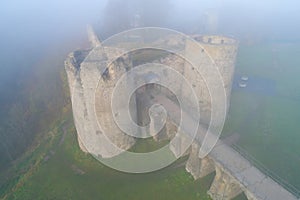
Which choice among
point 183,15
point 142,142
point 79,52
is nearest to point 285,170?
point 142,142

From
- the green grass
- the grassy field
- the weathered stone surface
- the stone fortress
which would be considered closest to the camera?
the stone fortress

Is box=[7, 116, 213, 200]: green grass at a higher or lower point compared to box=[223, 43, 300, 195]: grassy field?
lower

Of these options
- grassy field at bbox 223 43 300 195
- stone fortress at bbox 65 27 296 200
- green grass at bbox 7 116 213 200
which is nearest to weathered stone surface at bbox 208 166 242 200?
stone fortress at bbox 65 27 296 200

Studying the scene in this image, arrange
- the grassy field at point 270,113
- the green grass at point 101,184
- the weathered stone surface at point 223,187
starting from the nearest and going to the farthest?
the weathered stone surface at point 223,187 → the green grass at point 101,184 → the grassy field at point 270,113

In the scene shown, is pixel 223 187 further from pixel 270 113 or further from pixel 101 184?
pixel 270 113

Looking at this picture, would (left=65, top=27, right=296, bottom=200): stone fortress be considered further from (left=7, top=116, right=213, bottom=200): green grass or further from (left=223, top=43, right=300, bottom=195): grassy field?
(left=223, top=43, right=300, bottom=195): grassy field

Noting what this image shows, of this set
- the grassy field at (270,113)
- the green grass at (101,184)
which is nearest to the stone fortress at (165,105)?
the green grass at (101,184)

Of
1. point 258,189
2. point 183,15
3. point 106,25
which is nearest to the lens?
point 258,189

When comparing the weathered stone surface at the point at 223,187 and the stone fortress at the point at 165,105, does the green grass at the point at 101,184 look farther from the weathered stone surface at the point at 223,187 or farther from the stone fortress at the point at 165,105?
the stone fortress at the point at 165,105

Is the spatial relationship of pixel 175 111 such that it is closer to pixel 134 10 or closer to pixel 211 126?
pixel 211 126
